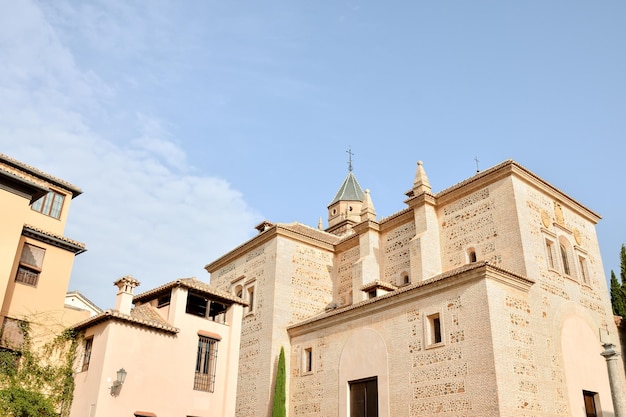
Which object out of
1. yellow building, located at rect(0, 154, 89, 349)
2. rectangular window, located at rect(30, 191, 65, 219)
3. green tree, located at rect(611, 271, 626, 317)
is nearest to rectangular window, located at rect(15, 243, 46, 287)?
yellow building, located at rect(0, 154, 89, 349)

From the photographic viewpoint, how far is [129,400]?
15039 mm

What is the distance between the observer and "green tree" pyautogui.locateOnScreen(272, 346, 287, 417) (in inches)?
810

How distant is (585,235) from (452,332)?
8.80 m

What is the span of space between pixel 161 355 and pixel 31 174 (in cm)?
845

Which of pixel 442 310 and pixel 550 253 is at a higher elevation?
pixel 550 253

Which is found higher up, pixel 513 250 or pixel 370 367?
pixel 513 250

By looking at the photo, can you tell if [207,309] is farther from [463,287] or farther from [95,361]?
[463,287]

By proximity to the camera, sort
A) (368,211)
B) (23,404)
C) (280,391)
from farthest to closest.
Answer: (368,211), (280,391), (23,404)

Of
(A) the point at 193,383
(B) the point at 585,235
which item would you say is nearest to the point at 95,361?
(A) the point at 193,383

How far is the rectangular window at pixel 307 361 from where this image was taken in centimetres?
2117

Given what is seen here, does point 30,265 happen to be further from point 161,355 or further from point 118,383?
point 118,383

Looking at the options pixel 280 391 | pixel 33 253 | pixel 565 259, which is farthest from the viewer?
pixel 280 391

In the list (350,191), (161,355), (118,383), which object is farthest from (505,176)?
(350,191)

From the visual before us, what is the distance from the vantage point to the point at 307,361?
70.5ft
